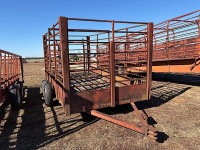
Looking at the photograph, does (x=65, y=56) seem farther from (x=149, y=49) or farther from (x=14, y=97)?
(x=14, y=97)

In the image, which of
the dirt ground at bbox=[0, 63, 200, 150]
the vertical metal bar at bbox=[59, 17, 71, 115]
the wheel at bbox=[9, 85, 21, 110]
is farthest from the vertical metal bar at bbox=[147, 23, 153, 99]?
the wheel at bbox=[9, 85, 21, 110]

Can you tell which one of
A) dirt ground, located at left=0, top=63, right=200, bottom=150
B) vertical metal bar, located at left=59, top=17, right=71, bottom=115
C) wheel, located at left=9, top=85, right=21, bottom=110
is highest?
vertical metal bar, located at left=59, top=17, right=71, bottom=115

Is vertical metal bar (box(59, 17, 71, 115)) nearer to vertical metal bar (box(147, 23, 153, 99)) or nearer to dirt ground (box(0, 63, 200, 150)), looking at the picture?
dirt ground (box(0, 63, 200, 150))

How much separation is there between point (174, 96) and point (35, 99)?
5528 mm

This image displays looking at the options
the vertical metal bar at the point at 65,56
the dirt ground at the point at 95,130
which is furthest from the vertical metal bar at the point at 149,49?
the vertical metal bar at the point at 65,56

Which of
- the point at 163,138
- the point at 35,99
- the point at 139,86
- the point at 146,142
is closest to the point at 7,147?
the point at 146,142

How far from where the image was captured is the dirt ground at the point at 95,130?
3.98m

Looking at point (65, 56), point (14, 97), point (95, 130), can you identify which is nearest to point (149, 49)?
point (65, 56)

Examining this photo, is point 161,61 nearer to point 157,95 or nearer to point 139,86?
point 157,95

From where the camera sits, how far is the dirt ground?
398 cm

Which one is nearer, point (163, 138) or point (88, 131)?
point (163, 138)

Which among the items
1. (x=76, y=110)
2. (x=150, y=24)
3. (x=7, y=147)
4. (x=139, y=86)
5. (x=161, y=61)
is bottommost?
(x=7, y=147)

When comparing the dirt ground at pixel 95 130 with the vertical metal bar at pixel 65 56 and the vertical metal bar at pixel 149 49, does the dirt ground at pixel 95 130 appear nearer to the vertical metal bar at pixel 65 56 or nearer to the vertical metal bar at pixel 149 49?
the vertical metal bar at pixel 65 56

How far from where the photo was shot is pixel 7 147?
13.1ft
